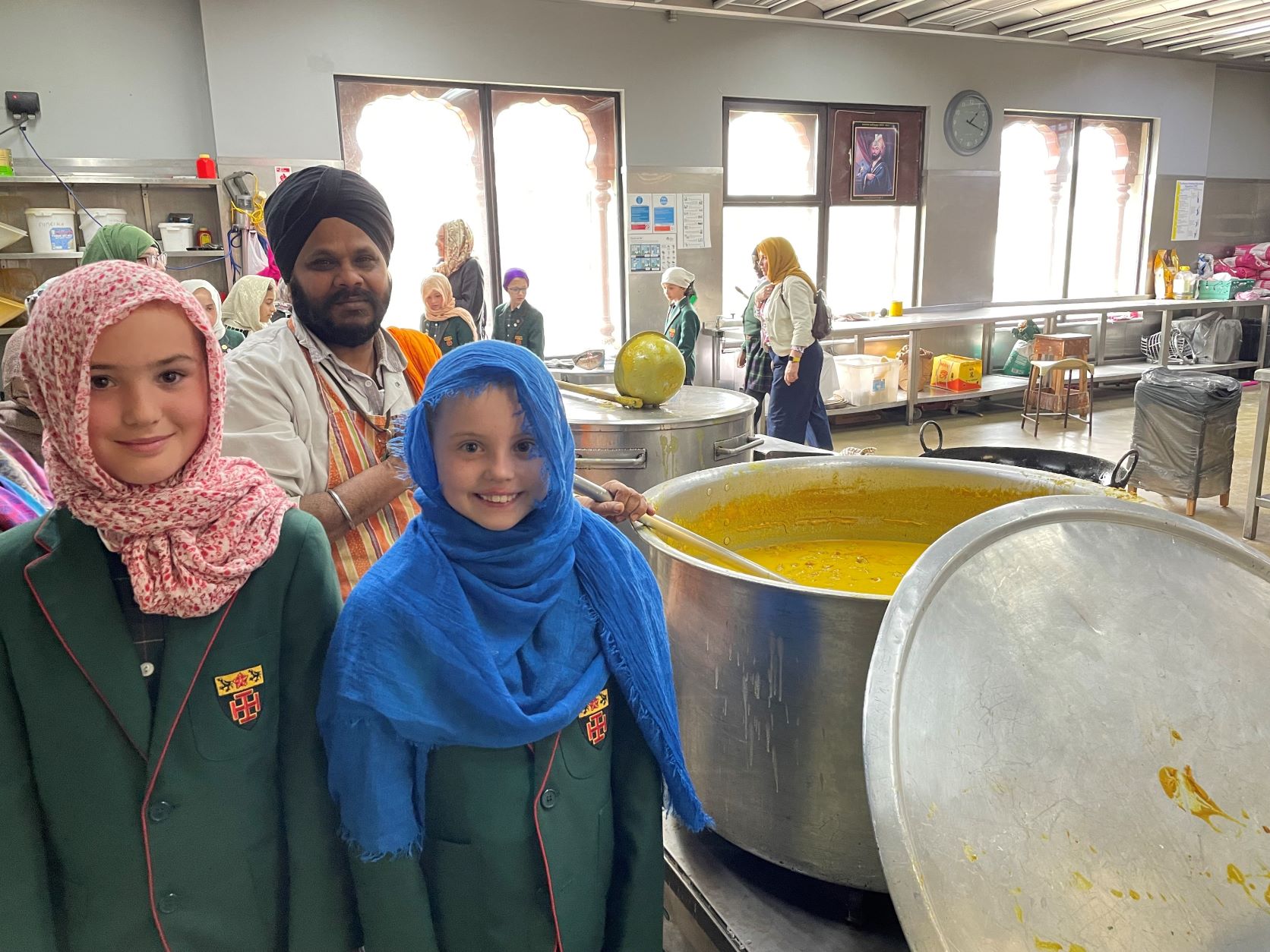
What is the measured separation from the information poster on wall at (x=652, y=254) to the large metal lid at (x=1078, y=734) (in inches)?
218

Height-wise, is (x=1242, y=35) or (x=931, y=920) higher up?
(x=1242, y=35)

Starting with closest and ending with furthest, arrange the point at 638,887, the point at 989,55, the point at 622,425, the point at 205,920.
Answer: the point at 205,920, the point at 638,887, the point at 622,425, the point at 989,55

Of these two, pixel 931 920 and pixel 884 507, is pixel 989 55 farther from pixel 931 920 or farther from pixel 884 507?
pixel 931 920

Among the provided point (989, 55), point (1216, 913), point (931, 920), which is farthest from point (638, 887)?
point (989, 55)

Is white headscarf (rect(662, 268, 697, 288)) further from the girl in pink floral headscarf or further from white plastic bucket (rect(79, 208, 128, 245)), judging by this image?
the girl in pink floral headscarf

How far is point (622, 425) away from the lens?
243 cm

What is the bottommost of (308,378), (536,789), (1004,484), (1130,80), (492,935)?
(492,935)

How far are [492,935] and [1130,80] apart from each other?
376 inches

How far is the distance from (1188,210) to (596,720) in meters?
10.1

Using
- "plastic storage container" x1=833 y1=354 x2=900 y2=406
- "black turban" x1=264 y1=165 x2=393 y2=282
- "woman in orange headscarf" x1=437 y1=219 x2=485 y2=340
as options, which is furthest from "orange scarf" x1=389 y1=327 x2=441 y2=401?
"plastic storage container" x1=833 y1=354 x2=900 y2=406

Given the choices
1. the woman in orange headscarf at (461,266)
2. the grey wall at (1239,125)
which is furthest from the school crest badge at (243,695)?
the grey wall at (1239,125)

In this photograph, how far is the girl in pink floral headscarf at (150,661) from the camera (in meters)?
0.77

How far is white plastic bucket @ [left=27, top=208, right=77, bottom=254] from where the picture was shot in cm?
434

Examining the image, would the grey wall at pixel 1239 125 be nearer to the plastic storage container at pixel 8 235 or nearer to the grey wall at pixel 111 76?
the grey wall at pixel 111 76
